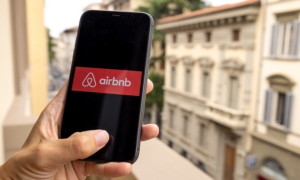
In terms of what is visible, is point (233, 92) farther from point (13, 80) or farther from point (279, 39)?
point (13, 80)

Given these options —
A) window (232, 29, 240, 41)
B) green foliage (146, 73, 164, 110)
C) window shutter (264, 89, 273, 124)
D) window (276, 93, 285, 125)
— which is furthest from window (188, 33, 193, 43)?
window (276, 93, 285, 125)

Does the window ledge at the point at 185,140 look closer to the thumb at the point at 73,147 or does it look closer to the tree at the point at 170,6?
the tree at the point at 170,6

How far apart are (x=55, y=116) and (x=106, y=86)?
2.4 inches

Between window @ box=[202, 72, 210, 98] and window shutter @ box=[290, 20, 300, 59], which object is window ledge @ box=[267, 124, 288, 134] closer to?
window shutter @ box=[290, 20, 300, 59]

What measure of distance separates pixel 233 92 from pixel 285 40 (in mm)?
1103

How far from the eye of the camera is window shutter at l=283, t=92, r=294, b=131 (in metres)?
2.51

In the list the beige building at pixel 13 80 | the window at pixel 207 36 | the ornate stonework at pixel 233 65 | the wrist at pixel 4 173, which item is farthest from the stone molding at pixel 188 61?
the wrist at pixel 4 173

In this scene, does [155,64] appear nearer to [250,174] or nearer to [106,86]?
[250,174]

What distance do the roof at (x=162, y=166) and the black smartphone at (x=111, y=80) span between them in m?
0.09

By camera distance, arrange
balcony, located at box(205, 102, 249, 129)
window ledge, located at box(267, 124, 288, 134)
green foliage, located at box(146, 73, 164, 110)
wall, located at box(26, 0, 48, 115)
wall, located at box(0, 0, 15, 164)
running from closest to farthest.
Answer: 1. wall, located at box(0, 0, 15, 164)
2. wall, located at box(26, 0, 48, 115)
3. window ledge, located at box(267, 124, 288, 134)
4. balcony, located at box(205, 102, 249, 129)
5. green foliage, located at box(146, 73, 164, 110)

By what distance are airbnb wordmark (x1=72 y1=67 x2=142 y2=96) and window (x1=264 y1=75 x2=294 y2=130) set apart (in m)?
2.64

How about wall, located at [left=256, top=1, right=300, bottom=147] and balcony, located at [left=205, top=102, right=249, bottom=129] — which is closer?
wall, located at [left=256, top=1, right=300, bottom=147]

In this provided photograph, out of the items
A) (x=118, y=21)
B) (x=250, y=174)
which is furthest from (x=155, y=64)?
(x=118, y=21)

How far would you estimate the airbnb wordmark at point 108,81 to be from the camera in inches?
10.2
